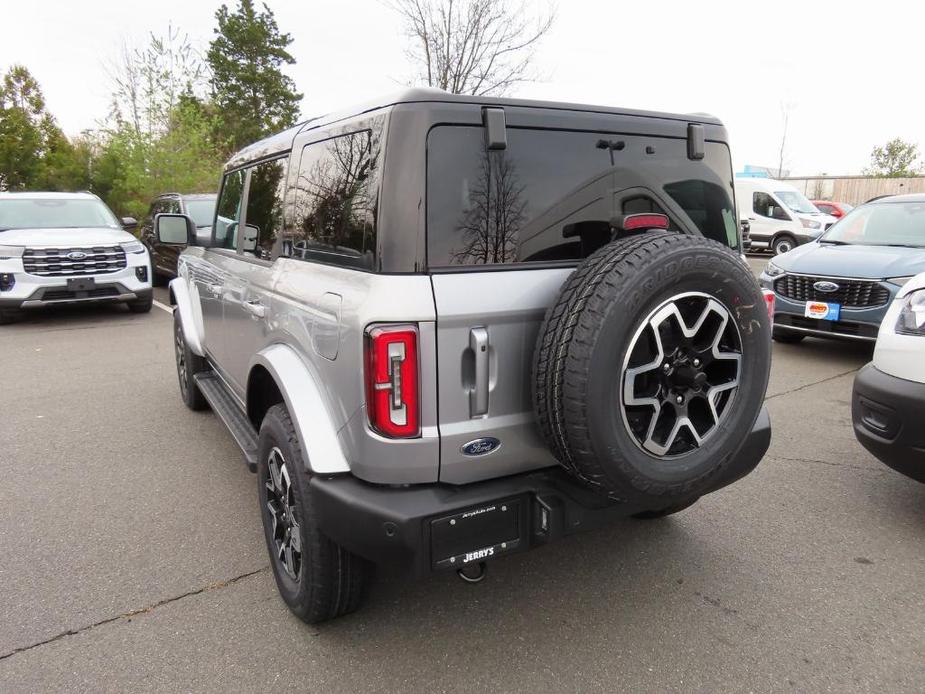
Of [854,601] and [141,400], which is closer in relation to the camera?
[854,601]

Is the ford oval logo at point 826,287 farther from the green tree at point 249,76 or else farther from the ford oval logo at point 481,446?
the green tree at point 249,76

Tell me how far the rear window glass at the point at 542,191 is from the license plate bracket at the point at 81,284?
27.7 feet

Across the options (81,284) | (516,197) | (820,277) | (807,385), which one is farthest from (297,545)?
(81,284)

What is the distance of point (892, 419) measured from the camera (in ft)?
10.2

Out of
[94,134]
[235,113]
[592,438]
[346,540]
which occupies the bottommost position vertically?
[346,540]

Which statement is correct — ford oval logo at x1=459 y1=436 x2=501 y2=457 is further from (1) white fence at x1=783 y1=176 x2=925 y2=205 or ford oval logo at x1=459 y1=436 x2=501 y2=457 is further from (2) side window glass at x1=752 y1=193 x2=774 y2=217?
(1) white fence at x1=783 y1=176 x2=925 y2=205

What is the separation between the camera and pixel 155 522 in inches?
135

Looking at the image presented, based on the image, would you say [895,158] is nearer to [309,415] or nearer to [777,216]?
[777,216]

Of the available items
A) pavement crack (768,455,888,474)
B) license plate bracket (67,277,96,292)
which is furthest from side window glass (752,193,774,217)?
license plate bracket (67,277,96,292)

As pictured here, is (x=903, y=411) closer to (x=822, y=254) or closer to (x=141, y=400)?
(x=822, y=254)

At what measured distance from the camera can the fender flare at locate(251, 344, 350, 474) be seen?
2188 mm

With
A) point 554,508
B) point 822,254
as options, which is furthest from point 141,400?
point 822,254

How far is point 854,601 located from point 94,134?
95.3ft

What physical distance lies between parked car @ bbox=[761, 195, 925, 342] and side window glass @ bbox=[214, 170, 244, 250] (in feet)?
18.4
